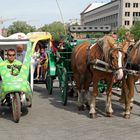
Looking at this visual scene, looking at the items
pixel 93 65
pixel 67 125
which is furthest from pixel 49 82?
pixel 67 125

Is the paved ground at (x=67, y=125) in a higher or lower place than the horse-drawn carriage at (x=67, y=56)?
lower

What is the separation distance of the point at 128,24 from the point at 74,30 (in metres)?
130

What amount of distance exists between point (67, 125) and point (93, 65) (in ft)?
4.89

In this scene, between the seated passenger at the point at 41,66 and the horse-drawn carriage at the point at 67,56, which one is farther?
the seated passenger at the point at 41,66

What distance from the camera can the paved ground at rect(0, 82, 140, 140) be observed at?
789 cm

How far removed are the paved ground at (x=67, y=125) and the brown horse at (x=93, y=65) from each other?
451 mm

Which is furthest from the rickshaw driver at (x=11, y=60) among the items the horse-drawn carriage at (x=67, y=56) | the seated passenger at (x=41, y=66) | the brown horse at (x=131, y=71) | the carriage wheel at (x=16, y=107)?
the seated passenger at (x=41, y=66)

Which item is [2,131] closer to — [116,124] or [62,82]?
[116,124]

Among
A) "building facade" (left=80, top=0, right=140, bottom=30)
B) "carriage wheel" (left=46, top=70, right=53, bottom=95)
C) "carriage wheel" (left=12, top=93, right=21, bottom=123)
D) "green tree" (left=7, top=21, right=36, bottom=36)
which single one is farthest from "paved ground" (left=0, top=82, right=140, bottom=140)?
"building facade" (left=80, top=0, right=140, bottom=30)

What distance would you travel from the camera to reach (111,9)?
5935 inches

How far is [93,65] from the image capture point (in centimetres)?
957

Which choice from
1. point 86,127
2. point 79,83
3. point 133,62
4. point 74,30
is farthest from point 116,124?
point 74,30

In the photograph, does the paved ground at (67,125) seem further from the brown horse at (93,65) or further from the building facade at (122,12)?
the building facade at (122,12)

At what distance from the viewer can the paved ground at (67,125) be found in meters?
7.89
